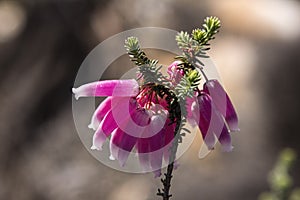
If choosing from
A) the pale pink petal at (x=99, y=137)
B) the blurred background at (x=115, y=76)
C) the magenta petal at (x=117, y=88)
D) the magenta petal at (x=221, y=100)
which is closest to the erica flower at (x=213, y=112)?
the magenta petal at (x=221, y=100)

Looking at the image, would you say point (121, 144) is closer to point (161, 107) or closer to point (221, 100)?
point (161, 107)

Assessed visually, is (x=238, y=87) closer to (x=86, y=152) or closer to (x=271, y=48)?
(x=271, y=48)

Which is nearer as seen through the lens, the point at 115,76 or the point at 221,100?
the point at 221,100

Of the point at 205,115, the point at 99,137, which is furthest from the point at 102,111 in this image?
the point at 205,115

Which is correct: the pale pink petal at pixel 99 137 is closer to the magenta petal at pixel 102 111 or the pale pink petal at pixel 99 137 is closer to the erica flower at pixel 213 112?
the magenta petal at pixel 102 111

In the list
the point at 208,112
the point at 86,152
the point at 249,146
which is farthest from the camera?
the point at 86,152

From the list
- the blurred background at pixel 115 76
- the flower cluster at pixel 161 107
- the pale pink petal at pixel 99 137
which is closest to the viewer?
the flower cluster at pixel 161 107

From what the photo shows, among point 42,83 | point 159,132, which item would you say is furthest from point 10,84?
point 159,132
